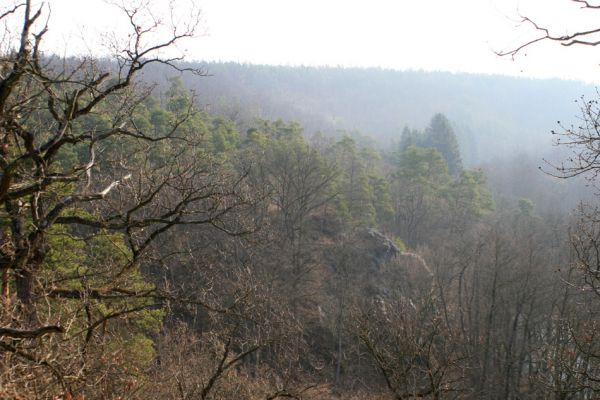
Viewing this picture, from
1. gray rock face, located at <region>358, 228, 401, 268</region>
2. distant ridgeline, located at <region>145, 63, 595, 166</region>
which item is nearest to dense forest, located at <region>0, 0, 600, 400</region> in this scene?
gray rock face, located at <region>358, 228, 401, 268</region>

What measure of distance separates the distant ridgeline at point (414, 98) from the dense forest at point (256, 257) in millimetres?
55531

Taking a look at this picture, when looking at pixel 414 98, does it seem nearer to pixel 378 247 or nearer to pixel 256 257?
pixel 378 247

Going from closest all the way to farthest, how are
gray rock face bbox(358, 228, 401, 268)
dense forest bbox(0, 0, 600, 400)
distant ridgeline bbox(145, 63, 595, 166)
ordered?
dense forest bbox(0, 0, 600, 400)
gray rock face bbox(358, 228, 401, 268)
distant ridgeline bbox(145, 63, 595, 166)

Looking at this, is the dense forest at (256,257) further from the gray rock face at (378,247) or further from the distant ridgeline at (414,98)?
the distant ridgeline at (414,98)

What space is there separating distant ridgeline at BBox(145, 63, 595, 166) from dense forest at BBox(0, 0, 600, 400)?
182ft

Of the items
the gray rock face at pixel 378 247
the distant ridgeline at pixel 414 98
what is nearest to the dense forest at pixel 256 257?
the gray rock face at pixel 378 247

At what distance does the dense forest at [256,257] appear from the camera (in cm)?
720

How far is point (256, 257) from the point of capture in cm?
2794

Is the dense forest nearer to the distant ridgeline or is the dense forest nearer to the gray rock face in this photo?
the gray rock face

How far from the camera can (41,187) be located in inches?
254

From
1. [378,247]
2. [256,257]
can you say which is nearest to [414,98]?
[378,247]

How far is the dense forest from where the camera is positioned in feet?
23.6

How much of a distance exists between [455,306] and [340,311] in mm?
5878

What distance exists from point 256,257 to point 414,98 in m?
131
